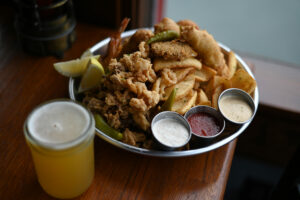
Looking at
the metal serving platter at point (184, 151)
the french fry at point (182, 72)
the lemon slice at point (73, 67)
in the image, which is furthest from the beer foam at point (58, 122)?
the french fry at point (182, 72)

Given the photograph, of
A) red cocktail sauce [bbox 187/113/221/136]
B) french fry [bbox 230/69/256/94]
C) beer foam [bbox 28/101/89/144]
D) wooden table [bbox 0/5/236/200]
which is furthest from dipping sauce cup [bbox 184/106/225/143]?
beer foam [bbox 28/101/89/144]

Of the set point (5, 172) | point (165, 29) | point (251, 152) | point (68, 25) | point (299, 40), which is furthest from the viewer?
point (299, 40)

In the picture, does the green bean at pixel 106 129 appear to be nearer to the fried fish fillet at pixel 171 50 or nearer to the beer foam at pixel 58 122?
the beer foam at pixel 58 122

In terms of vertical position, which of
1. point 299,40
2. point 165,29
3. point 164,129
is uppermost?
point 165,29

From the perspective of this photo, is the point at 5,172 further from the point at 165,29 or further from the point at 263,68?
the point at 263,68

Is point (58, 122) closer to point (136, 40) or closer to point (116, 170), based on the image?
point (116, 170)

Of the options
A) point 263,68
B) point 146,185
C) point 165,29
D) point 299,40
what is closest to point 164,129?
point 146,185
